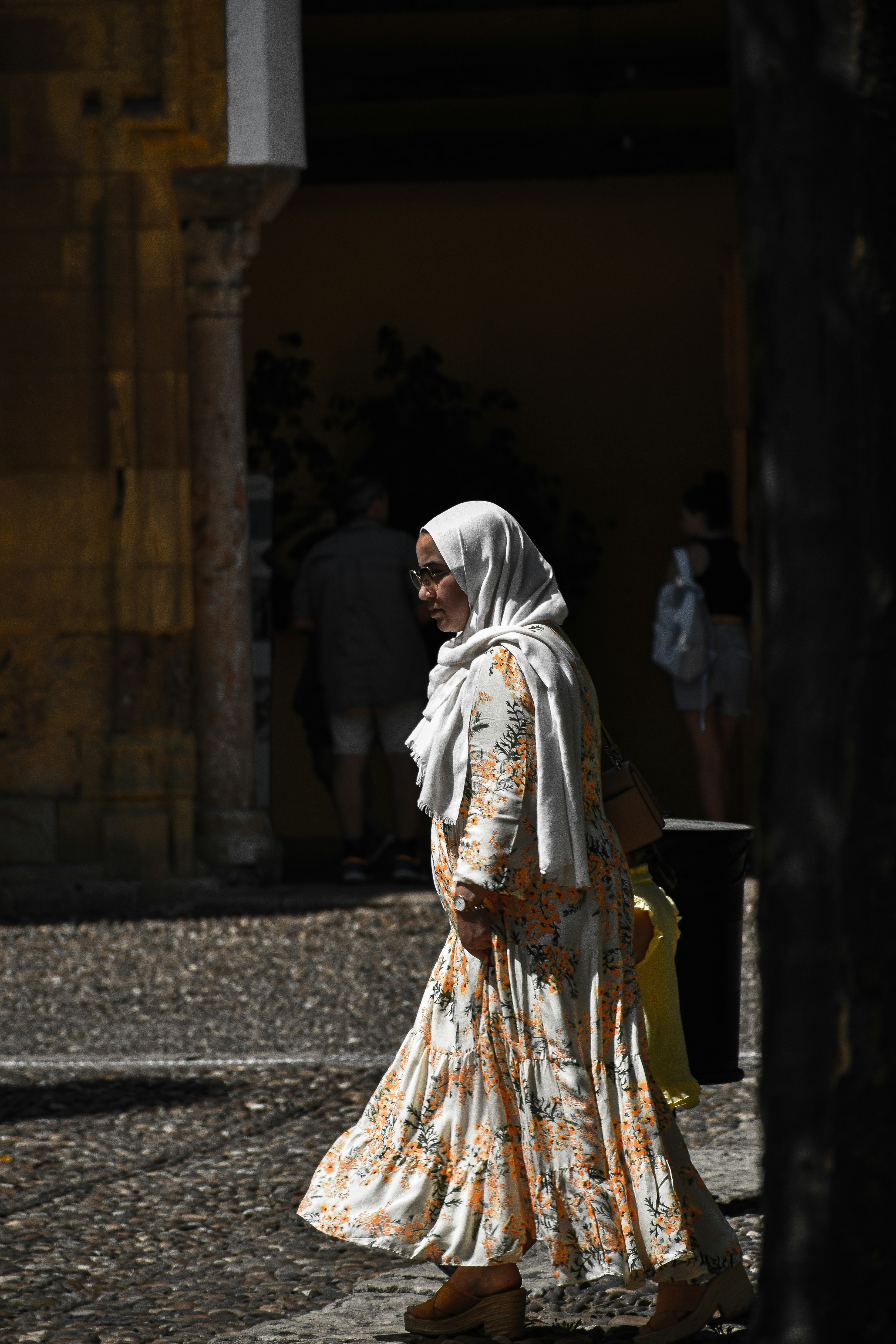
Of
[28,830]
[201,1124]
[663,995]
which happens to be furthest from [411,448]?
[663,995]

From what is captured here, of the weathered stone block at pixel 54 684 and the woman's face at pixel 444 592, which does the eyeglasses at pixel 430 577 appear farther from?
the weathered stone block at pixel 54 684

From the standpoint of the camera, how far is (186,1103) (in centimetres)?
569

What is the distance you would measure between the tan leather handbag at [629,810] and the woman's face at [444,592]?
0.40 meters

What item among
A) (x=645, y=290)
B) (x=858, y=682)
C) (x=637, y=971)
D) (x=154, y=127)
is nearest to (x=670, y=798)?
(x=645, y=290)

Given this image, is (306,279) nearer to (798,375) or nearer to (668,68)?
(668,68)

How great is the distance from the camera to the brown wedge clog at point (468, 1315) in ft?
11.6

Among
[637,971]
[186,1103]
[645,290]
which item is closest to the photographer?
[637,971]

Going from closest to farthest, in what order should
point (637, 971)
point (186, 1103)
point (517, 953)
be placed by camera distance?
1. point (517, 953)
2. point (637, 971)
3. point (186, 1103)

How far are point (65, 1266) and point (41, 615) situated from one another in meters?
5.68

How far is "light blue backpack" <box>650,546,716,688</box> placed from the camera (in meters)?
9.97

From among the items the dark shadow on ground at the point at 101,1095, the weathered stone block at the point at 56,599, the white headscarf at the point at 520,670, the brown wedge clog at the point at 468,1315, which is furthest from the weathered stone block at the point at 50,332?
the brown wedge clog at the point at 468,1315

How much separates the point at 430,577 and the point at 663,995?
1.01m

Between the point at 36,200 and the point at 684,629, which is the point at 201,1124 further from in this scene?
the point at 36,200

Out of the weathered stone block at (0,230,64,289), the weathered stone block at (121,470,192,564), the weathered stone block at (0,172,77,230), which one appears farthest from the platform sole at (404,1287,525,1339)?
the weathered stone block at (0,172,77,230)
